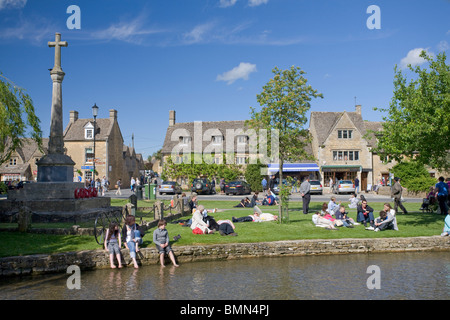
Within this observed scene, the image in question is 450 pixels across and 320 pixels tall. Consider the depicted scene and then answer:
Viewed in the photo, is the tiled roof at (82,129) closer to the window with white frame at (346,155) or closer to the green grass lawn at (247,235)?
the window with white frame at (346,155)

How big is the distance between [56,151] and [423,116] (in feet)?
54.1

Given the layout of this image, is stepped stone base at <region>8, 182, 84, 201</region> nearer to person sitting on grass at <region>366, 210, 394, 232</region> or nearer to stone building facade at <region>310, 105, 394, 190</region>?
person sitting on grass at <region>366, 210, 394, 232</region>

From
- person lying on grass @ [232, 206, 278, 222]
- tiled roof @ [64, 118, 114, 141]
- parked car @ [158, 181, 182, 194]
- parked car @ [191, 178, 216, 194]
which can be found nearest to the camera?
person lying on grass @ [232, 206, 278, 222]

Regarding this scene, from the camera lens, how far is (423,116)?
14750 mm

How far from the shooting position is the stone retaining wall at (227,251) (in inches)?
413

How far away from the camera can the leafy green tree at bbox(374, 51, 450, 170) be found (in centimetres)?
1447

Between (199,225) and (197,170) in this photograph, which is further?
(197,170)

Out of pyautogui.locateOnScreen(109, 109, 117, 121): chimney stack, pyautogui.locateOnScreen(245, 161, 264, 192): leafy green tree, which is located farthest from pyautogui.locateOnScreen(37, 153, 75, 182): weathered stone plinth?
pyautogui.locateOnScreen(109, 109, 117, 121): chimney stack

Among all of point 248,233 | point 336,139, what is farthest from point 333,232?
point 336,139

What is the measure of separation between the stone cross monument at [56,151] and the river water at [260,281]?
8.93 m

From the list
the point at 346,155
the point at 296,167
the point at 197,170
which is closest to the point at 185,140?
the point at 197,170

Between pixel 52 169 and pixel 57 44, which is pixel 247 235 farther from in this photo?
pixel 57 44

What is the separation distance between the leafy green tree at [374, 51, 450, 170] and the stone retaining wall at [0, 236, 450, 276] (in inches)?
143

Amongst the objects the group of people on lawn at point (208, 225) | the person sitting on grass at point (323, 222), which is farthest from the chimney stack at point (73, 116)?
the person sitting on grass at point (323, 222)
